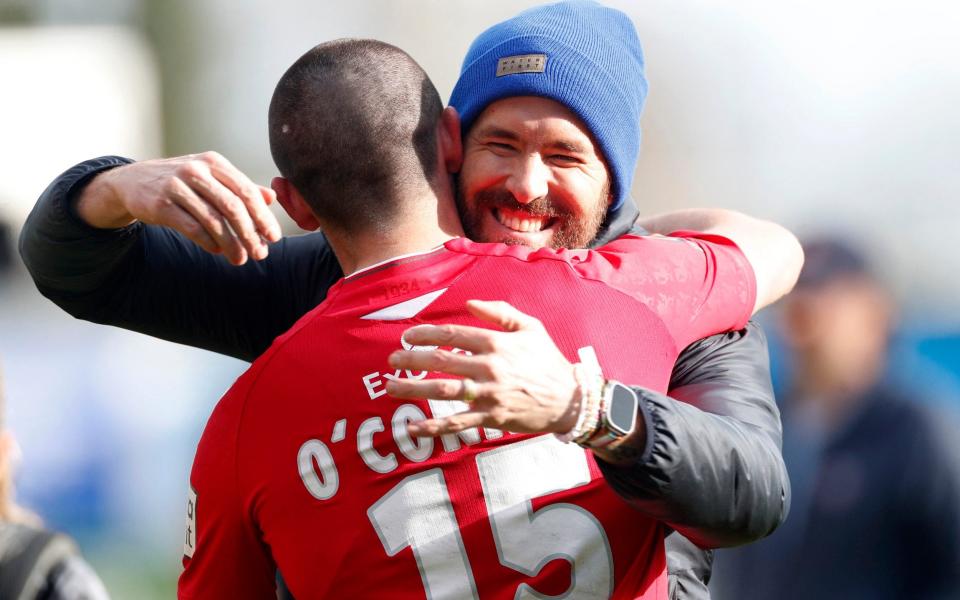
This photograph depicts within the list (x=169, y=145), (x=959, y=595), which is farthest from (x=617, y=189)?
(x=169, y=145)

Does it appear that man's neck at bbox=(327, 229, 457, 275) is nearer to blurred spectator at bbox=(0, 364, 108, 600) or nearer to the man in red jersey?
the man in red jersey

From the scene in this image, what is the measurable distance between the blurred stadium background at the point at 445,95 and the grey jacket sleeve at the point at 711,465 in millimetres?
2334

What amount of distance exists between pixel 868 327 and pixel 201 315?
8.63 feet

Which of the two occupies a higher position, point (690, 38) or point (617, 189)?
point (617, 189)

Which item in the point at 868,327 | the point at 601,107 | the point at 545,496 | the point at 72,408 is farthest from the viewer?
the point at 72,408

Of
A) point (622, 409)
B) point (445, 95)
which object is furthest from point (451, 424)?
point (445, 95)

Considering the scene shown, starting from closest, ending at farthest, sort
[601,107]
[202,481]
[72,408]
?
[202,481] < [601,107] < [72,408]

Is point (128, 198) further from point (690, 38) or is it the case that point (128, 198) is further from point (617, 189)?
point (690, 38)

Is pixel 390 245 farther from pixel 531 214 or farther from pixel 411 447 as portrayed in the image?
pixel 531 214

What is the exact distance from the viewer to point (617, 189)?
3.11m

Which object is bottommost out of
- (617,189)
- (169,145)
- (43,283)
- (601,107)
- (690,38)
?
(169,145)

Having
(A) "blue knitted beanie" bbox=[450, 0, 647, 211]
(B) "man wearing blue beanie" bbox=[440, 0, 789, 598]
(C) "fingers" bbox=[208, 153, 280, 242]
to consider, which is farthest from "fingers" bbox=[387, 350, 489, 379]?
(A) "blue knitted beanie" bbox=[450, 0, 647, 211]

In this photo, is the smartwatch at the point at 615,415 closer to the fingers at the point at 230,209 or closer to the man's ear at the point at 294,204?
the fingers at the point at 230,209

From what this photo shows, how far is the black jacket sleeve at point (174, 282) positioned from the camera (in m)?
2.95
